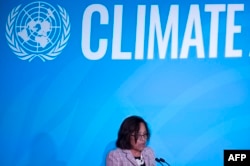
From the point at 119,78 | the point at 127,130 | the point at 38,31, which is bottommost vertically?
the point at 127,130

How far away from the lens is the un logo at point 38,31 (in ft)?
14.1

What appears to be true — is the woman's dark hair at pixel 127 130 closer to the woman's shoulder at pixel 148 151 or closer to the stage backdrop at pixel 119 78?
the woman's shoulder at pixel 148 151

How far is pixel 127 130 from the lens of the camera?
3.79 metres

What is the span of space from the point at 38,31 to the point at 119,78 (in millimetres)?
901

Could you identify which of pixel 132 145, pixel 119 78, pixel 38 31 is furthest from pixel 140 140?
pixel 38 31

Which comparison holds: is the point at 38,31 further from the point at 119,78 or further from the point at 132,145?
the point at 132,145

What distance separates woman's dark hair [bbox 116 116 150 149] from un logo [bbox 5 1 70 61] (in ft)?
3.22

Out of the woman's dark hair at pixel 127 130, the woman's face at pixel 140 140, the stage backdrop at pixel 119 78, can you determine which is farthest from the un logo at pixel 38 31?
the woman's face at pixel 140 140

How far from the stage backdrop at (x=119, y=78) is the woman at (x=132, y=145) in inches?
9.8

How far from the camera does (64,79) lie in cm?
423

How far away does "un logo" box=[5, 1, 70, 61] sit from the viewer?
429 cm

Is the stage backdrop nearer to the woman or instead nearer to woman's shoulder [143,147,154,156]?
woman's shoulder [143,147,154,156]

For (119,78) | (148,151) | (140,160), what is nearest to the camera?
(140,160)

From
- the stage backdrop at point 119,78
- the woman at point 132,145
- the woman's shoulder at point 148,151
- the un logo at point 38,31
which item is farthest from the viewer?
the un logo at point 38,31
